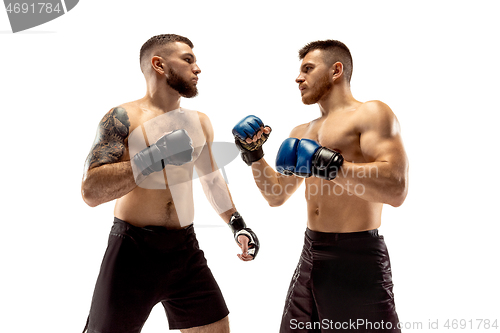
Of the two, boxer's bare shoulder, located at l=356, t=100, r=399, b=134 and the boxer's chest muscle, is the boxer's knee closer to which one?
the boxer's chest muscle

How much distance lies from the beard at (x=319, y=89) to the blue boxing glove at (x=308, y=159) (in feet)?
1.28

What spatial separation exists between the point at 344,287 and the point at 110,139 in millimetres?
1619

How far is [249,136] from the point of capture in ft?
8.61

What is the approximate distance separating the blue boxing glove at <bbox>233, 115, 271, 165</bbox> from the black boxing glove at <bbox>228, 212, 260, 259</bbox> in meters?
0.43

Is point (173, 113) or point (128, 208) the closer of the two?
point (128, 208)

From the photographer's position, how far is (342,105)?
8.55 feet

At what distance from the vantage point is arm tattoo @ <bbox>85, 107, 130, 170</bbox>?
92.4 inches

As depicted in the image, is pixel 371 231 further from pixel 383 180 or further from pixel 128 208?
pixel 128 208

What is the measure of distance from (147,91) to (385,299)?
2046mm

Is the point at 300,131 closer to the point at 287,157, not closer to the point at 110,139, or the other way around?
the point at 287,157

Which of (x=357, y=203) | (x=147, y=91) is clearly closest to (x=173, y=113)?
(x=147, y=91)

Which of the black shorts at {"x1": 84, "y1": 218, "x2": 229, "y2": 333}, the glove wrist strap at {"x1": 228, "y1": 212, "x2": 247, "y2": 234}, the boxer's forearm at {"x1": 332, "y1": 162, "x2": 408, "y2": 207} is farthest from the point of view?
the glove wrist strap at {"x1": 228, "y1": 212, "x2": 247, "y2": 234}

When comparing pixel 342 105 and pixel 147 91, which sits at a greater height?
pixel 147 91

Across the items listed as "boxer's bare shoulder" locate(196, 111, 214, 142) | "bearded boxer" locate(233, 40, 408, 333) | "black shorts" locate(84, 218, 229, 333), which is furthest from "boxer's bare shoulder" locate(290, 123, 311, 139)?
"black shorts" locate(84, 218, 229, 333)
